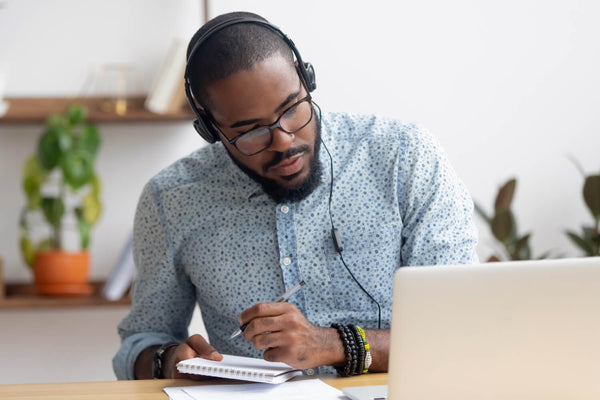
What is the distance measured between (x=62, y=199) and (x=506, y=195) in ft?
4.66

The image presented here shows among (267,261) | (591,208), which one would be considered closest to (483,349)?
(267,261)

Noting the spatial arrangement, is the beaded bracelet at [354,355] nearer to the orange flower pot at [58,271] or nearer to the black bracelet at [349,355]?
the black bracelet at [349,355]

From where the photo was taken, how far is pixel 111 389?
1.22 metres

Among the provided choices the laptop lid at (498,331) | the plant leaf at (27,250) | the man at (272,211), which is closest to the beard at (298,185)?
the man at (272,211)

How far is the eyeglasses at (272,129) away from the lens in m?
1.42

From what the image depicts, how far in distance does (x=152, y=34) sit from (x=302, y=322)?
5.67 feet

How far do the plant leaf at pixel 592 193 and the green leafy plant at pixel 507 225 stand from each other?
21 cm

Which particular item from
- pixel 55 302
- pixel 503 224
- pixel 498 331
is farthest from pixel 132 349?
pixel 503 224

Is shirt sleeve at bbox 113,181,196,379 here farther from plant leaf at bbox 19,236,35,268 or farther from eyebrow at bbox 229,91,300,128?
plant leaf at bbox 19,236,35,268

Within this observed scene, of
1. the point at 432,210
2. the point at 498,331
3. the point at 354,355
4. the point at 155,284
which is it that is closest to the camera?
the point at 498,331

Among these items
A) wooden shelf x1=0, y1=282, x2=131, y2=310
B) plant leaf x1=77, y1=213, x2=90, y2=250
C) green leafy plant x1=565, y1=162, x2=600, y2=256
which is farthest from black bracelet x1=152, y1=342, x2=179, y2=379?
green leafy plant x1=565, y1=162, x2=600, y2=256

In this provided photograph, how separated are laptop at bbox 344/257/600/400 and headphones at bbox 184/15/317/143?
0.71 m

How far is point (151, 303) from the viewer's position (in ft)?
5.35

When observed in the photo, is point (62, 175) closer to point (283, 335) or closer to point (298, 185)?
point (298, 185)
